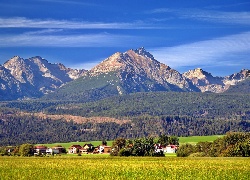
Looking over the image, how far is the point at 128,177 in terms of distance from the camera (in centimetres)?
8362

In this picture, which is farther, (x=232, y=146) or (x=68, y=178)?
(x=232, y=146)

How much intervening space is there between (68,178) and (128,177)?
35.0 feet

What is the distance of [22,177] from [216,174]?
112 feet

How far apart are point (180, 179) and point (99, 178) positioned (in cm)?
1333

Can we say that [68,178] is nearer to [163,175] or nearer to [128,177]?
[128,177]

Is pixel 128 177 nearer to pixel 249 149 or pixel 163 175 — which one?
pixel 163 175

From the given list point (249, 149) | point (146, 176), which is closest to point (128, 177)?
point (146, 176)

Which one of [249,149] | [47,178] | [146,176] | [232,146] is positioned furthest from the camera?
[232,146]

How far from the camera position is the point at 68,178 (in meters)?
79.8

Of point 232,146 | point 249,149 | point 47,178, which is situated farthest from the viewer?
point 232,146

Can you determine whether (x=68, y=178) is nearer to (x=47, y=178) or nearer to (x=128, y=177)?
(x=47, y=178)

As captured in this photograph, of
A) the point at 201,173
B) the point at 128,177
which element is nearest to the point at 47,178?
the point at 128,177

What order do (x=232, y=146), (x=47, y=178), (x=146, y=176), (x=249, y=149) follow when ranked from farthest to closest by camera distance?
(x=232, y=146) → (x=249, y=149) → (x=146, y=176) → (x=47, y=178)

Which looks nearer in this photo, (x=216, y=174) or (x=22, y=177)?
(x=22, y=177)
